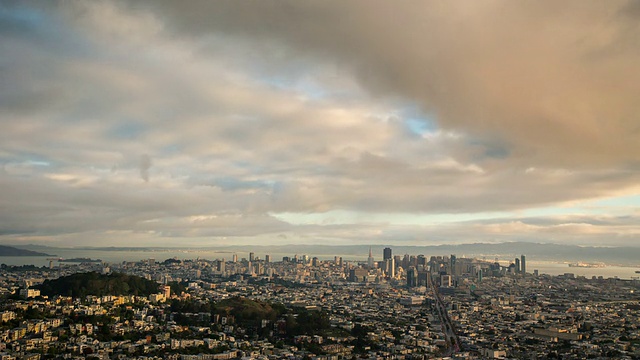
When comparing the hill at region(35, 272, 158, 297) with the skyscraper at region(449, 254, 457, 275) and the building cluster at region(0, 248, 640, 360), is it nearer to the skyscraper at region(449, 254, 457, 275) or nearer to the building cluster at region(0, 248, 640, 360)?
the building cluster at region(0, 248, 640, 360)

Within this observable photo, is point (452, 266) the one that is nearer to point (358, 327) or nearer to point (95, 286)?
point (358, 327)

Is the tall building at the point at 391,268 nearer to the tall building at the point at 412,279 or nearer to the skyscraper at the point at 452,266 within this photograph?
the skyscraper at the point at 452,266

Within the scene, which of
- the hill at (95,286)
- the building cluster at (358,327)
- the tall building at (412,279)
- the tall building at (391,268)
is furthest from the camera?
the tall building at (391,268)

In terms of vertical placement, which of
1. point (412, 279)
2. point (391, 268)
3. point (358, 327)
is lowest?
point (358, 327)

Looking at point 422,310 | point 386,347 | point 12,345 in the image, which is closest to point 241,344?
point 386,347

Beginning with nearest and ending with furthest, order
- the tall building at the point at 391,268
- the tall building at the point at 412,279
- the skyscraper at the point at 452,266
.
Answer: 1. the tall building at the point at 412,279
2. the skyscraper at the point at 452,266
3. the tall building at the point at 391,268

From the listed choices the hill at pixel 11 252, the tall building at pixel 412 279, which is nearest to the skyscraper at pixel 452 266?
the tall building at pixel 412 279

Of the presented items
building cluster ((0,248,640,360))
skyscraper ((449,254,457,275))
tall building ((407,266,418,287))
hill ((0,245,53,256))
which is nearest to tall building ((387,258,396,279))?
skyscraper ((449,254,457,275))

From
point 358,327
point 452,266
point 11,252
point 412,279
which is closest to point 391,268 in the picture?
point 452,266

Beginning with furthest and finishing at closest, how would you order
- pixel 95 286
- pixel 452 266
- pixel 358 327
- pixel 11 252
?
pixel 11 252
pixel 452 266
pixel 95 286
pixel 358 327
